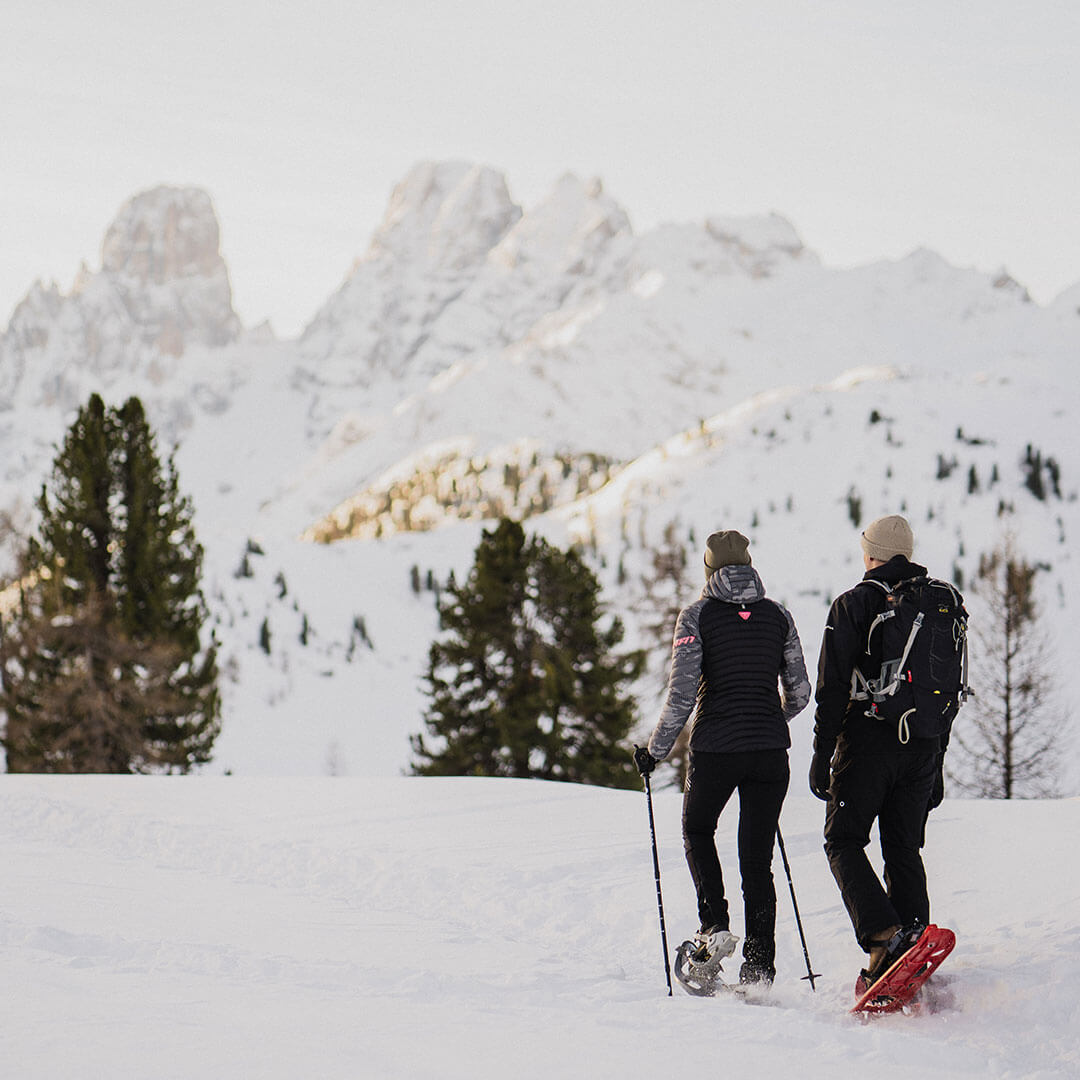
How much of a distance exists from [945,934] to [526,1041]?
2.39m

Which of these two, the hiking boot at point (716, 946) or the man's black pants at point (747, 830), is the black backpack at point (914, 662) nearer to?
the man's black pants at point (747, 830)

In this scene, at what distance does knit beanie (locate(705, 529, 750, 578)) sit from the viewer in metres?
6.37

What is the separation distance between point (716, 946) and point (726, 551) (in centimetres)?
247

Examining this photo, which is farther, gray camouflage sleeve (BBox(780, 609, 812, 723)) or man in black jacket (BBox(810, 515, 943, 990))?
gray camouflage sleeve (BBox(780, 609, 812, 723))

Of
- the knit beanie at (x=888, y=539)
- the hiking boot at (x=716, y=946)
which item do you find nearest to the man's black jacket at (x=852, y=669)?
the knit beanie at (x=888, y=539)

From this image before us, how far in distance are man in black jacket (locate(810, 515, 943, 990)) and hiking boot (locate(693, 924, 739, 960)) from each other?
2.47 ft

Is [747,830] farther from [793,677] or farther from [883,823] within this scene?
A: [793,677]

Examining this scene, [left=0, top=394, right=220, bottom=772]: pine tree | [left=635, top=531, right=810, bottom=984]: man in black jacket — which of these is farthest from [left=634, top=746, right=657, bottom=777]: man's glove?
[left=0, top=394, right=220, bottom=772]: pine tree

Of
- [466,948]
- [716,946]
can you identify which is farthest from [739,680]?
[466,948]

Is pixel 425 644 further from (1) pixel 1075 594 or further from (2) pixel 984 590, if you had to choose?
(2) pixel 984 590

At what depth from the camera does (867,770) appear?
5.99 metres

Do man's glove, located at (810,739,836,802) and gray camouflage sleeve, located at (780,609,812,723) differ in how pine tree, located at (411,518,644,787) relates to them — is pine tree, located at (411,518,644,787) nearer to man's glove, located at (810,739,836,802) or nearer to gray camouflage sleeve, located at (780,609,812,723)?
gray camouflage sleeve, located at (780,609,812,723)

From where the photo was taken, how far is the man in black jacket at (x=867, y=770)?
595 centimetres

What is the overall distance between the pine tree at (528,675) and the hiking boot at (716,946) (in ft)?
70.1
